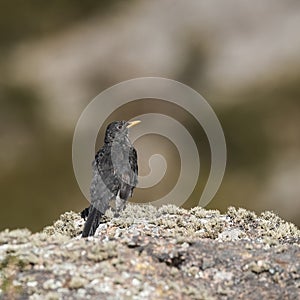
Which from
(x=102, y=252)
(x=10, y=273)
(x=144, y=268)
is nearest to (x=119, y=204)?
(x=102, y=252)

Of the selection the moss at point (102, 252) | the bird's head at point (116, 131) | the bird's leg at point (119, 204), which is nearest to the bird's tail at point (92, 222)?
the bird's leg at point (119, 204)

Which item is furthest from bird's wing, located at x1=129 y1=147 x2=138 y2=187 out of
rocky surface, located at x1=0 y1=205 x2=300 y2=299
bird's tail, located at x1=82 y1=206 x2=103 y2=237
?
rocky surface, located at x1=0 y1=205 x2=300 y2=299

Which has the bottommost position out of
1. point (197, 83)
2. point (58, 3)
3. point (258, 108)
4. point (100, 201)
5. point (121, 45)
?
point (100, 201)

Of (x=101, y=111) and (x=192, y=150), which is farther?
(x=101, y=111)

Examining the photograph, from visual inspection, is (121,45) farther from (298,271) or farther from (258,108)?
(298,271)

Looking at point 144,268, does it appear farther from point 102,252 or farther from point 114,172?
point 114,172

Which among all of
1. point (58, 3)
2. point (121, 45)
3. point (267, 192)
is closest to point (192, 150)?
point (267, 192)
